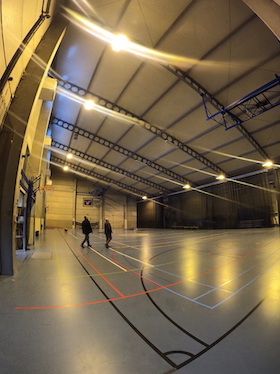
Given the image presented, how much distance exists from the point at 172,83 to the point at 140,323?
619 inches

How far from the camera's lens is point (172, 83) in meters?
14.4

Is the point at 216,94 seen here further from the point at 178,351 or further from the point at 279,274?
the point at 178,351

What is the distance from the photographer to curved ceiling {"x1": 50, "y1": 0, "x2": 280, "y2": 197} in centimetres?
1023

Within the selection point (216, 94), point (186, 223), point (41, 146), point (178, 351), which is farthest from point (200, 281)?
point (186, 223)

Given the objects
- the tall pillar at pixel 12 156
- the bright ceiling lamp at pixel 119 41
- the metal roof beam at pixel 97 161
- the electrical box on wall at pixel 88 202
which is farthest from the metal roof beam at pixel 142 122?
the electrical box on wall at pixel 88 202

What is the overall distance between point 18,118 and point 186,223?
34560mm

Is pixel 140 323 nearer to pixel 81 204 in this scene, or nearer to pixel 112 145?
pixel 112 145

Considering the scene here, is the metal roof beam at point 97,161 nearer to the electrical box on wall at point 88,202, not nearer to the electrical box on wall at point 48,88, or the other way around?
the electrical box on wall at point 88,202

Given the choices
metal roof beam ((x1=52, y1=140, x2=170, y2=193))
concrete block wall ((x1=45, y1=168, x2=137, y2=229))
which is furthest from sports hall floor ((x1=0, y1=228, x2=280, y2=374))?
concrete block wall ((x1=45, y1=168, x2=137, y2=229))

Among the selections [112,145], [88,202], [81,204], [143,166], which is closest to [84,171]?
[88,202]

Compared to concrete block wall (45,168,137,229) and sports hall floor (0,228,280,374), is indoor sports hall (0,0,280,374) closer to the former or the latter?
sports hall floor (0,228,280,374)

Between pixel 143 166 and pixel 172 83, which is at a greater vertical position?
pixel 172 83

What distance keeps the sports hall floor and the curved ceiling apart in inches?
495

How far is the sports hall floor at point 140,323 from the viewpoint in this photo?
6.94 ft
